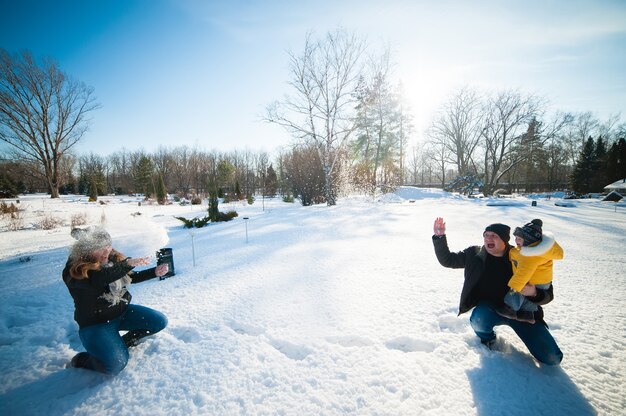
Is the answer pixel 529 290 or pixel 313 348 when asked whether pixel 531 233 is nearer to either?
pixel 529 290

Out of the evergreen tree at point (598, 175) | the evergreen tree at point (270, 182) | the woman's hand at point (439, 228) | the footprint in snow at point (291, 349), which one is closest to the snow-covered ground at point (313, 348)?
the footprint in snow at point (291, 349)

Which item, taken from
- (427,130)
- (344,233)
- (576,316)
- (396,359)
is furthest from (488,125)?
(396,359)

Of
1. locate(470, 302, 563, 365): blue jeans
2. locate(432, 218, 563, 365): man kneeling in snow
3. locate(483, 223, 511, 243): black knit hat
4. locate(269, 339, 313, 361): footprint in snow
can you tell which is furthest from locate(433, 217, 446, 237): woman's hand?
locate(269, 339, 313, 361): footprint in snow

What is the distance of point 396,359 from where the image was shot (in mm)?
2230

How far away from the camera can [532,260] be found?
2.01m

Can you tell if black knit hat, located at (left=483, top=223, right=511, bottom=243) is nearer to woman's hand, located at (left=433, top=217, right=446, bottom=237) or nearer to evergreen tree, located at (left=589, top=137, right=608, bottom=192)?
woman's hand, located at (left=433, top=217, right=446, bottom=237)

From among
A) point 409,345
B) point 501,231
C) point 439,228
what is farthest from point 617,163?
point 409,345

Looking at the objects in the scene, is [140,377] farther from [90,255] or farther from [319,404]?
[319,404]

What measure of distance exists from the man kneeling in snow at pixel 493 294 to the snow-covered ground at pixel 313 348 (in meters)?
0.17

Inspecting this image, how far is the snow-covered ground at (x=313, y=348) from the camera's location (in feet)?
5.97

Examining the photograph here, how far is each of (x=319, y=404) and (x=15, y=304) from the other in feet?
15.2

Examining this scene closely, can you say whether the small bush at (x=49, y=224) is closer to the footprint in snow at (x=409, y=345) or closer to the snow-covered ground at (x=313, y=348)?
the snow-covered ground at (x=313, y=348)

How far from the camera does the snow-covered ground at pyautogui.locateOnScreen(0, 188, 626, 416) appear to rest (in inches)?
71.7

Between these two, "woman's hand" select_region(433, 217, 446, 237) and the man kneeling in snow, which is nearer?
the man kneeling in snow
